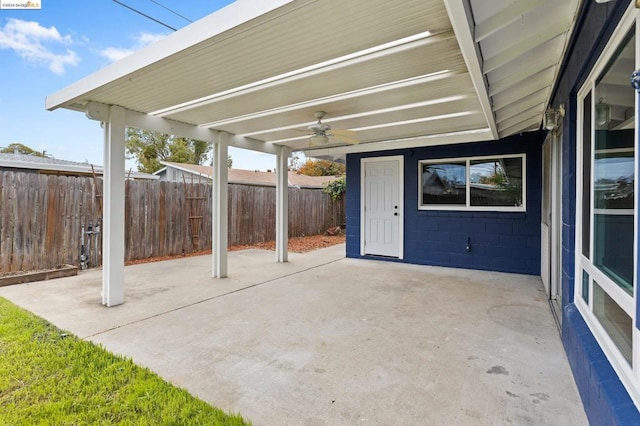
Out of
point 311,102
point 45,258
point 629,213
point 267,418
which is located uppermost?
point 311,102

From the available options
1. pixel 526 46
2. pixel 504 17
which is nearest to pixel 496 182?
pixel 526 46

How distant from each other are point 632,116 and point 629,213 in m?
0.44

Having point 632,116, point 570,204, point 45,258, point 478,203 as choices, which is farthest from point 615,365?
point 45,258

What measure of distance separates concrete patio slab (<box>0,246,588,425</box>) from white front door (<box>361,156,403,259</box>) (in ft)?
5.93

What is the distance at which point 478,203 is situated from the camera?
6.23 metres

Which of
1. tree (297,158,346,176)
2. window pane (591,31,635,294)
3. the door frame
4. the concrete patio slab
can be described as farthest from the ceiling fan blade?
tree (297,158,346,176)

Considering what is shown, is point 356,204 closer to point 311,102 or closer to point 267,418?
point 311,102

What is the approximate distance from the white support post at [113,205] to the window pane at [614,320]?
15.2 ft

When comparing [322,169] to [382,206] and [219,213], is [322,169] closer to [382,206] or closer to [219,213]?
[382,206]

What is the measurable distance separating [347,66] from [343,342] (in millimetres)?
2465

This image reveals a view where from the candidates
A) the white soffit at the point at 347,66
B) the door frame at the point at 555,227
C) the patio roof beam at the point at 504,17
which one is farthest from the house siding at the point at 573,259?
the door frame at the point at 555,227

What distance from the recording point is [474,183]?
629 centimetres

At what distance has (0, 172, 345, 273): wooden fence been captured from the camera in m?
5.30

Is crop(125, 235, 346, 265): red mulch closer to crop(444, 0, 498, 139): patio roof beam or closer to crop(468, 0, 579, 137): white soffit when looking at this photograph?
crop(468, 0, 579, 137): white soffit
